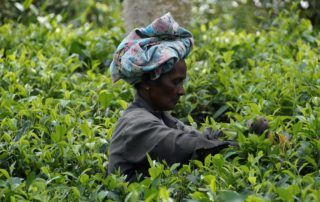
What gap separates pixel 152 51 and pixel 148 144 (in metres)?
A: 0.53

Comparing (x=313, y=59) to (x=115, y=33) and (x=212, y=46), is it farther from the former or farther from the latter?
(x=115, y=33)

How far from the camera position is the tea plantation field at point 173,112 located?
3.46 m

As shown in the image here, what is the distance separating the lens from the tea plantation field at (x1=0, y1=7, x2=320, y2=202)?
136 inches

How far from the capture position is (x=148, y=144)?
3.94m

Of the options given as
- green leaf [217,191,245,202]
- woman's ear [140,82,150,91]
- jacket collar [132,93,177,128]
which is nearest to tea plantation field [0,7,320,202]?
green leaf [217,191,245,202]

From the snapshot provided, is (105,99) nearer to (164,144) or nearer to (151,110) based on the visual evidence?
(151,110)

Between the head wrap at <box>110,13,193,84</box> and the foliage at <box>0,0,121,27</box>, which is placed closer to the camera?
the head wrap at <box>110,13,193,84</box>

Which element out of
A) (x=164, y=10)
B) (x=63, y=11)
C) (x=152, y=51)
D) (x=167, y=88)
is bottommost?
(x=63, y=11)

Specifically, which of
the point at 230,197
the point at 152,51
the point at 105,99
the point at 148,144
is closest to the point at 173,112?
the point at 105,99

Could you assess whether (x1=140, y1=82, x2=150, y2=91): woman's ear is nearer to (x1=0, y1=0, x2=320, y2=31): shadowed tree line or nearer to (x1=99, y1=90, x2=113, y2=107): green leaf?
(x1=99, y1=90, x2=113, y2=107): green leaf

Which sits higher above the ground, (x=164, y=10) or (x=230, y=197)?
(x=230, y=197)

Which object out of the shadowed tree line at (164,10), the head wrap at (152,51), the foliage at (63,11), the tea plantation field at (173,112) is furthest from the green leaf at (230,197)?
the foliage at (63,11)

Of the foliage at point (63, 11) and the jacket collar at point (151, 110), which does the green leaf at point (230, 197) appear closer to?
the jacket collar at point (151, 110)

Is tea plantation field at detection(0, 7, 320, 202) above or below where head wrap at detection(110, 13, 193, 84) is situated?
below
